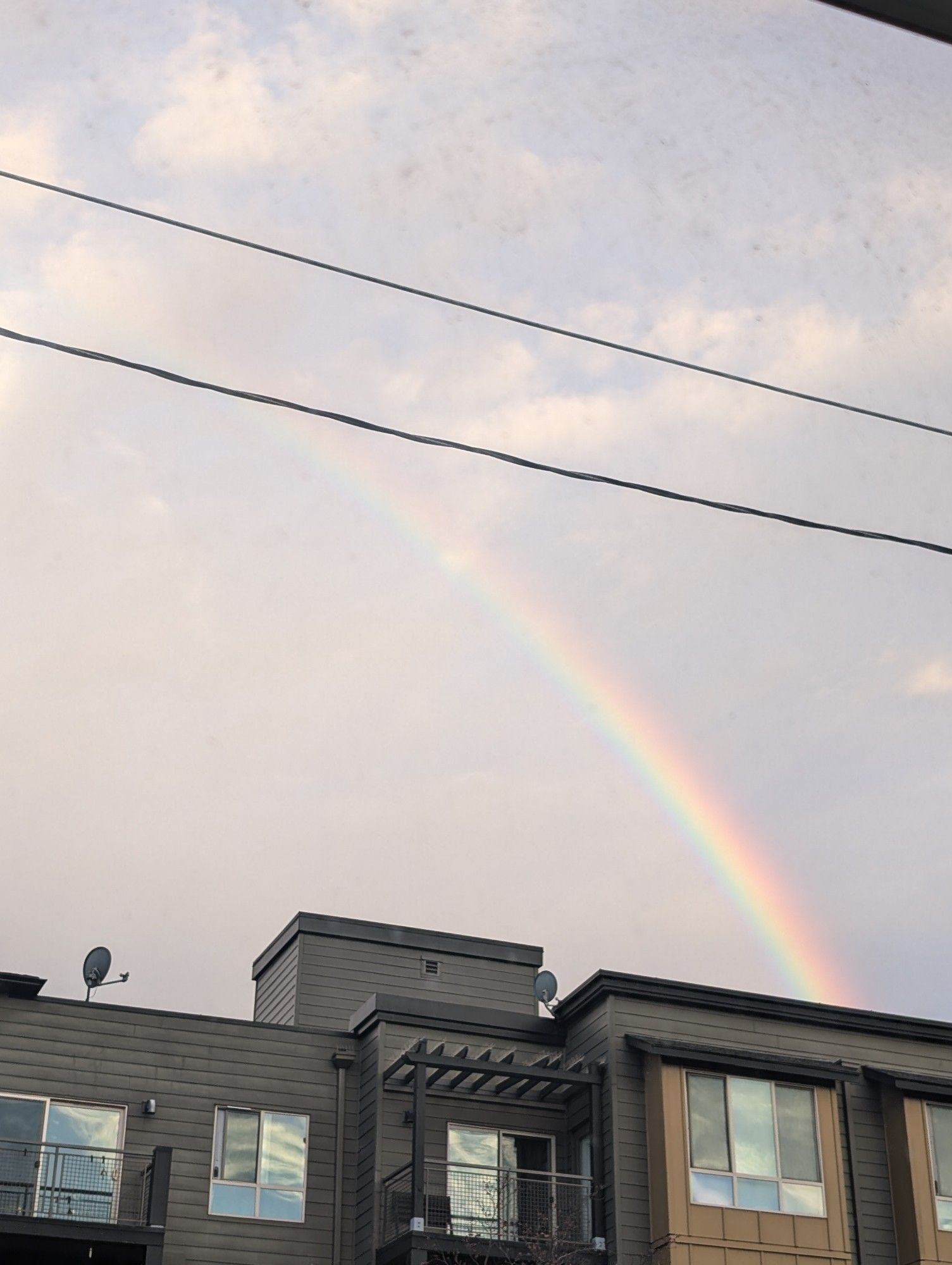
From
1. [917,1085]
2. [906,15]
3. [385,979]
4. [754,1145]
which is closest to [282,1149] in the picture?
[385,979]

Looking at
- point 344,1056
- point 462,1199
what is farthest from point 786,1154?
point 344,1056

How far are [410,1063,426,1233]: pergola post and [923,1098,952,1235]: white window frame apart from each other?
8574 mm

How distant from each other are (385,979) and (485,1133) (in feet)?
17.4

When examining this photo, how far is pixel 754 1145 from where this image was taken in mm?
25125

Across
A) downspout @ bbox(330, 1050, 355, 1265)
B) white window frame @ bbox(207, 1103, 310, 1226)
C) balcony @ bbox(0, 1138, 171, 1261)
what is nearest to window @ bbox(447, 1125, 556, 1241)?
downspout @ bbox(330, 1050, 355, 1265)

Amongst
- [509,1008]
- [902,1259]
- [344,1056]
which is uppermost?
[509,1008]

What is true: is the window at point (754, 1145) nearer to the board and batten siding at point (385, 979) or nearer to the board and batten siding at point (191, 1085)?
the board and batten siding at point (191, 1085)

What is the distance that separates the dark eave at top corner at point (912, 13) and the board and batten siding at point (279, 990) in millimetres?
27645

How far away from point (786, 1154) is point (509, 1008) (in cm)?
786

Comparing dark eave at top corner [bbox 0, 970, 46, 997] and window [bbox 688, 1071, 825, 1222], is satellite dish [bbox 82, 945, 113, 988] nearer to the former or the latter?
dark eave at top corner [bbox 0, 970, 46, 997]

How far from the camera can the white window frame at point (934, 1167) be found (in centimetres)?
2528

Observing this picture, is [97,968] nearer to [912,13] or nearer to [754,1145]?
[754,1145]

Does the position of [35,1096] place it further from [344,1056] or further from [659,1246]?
[659,1246]

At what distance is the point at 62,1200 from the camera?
2306cm
